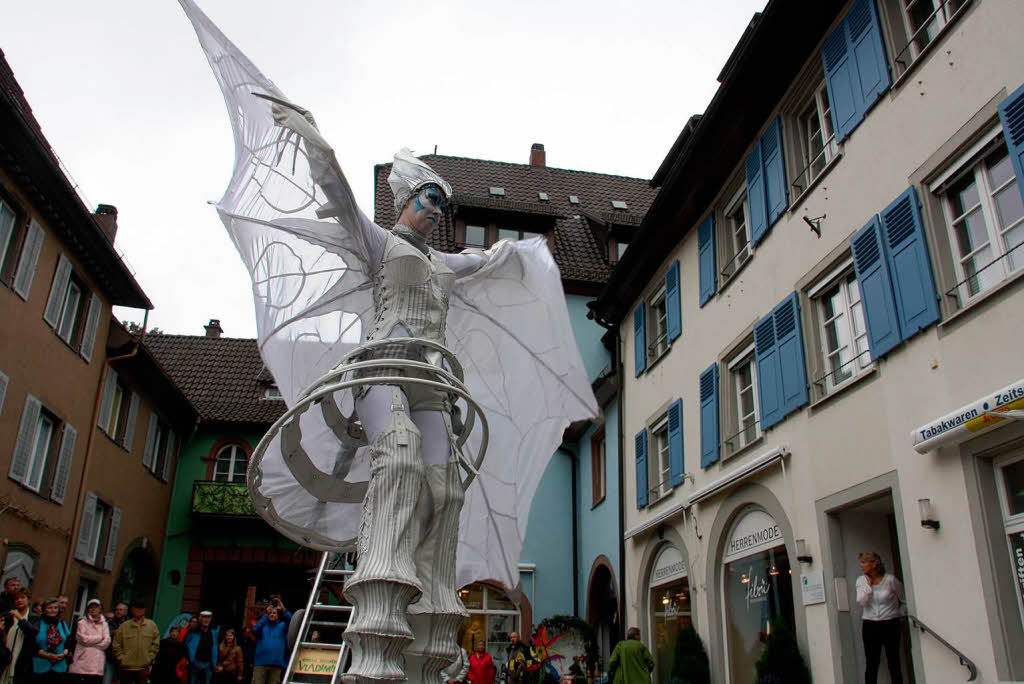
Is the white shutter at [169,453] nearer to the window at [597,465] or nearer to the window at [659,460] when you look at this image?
the window at [597,465]

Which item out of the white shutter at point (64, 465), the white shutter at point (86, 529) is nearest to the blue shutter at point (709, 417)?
the white shutter at point (64, 465)

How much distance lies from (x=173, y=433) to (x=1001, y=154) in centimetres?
2052

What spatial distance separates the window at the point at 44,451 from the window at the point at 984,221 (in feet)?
42.6

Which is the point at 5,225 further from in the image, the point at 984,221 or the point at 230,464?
the point at 984,221

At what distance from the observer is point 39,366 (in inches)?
569

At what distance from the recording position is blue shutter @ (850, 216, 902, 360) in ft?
27.6

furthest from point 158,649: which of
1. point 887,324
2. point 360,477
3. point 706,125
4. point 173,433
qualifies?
point 173,433

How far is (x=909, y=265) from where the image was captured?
8141 millimetres

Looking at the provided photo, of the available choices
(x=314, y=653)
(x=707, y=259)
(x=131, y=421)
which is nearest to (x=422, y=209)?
(x=314, y=653)

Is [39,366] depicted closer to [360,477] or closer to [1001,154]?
[360,477]

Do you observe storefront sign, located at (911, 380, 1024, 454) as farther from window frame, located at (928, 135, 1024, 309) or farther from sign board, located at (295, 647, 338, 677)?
sign board, located at (295, 647, 338, 677)

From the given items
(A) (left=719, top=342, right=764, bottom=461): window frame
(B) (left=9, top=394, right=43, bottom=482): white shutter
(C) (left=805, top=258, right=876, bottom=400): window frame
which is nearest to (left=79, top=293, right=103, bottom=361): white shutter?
(B) (left=9, top=394, right=43, bottom=482): white shutter

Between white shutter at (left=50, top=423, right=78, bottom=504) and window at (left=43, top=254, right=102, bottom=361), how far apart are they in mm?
1438

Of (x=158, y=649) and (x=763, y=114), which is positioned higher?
(x=763, y=114)
